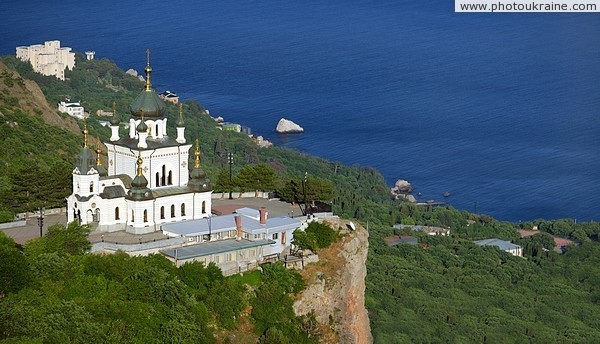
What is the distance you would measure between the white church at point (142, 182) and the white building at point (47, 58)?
57436 mm

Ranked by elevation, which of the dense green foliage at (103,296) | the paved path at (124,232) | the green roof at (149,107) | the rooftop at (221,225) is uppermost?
the green roof at (149,107)

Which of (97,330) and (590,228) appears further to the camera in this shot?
(590,228)

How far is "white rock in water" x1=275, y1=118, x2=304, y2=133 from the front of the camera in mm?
93000

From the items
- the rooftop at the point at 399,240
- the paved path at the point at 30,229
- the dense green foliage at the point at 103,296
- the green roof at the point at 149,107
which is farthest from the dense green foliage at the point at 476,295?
the dense green foliage at the point at 103,296

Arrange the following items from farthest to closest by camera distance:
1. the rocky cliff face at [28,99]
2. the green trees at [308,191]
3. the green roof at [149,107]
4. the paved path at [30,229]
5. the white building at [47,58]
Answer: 1. the white building at [47,58]
2. the rocky cliff face at [28,99]
3. the green trees at [308,191]
4. the green roof at [149,107]
5. the paved path at [30,229]

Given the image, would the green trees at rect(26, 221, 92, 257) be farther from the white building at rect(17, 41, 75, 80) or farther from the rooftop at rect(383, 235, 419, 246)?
the white building at rect(17, 41, 75, 80)

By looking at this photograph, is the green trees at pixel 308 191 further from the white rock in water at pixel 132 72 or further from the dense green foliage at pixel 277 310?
the white rock in water at pixel 132 72

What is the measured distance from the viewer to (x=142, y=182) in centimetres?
3519

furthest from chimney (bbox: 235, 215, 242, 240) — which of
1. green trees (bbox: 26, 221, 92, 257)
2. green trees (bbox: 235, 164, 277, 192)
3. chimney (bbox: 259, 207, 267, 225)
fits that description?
green trees (bbox: 235, 164, 277, 192)

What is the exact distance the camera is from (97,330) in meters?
28.2

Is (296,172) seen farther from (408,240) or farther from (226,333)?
(226,333)

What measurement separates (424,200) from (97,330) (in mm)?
48338

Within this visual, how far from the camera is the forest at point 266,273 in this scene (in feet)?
98.0

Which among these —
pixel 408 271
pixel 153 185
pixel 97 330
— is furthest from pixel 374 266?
pixel 97 330
